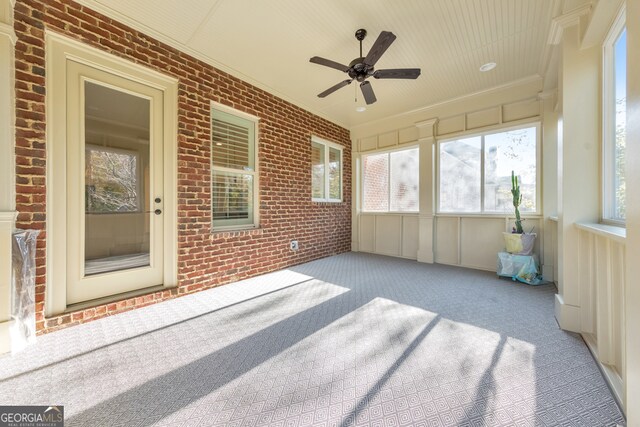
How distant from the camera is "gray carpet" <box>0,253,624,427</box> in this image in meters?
1.28

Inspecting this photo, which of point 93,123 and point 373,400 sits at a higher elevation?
point 93,123

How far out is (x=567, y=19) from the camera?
2.21 meters

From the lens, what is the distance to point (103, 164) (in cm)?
249

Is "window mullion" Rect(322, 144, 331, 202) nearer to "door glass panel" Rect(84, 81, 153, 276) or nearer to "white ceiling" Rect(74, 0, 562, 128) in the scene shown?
"white ceiling" Rect(74, 0, 562, 128)

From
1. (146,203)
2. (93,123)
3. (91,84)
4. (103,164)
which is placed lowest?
(146,203)

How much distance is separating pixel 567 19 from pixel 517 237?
2.56m

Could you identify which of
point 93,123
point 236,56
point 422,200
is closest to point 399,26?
point 236,56

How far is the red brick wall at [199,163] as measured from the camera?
6.68 ft

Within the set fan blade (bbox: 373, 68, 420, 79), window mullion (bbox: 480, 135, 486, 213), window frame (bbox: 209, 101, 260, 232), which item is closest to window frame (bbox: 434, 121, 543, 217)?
window mullion (bbox: 480, 135, 486, 213)

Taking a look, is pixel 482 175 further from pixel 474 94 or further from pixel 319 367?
pixel 319 367

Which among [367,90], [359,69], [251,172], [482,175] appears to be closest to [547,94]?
[482,175]

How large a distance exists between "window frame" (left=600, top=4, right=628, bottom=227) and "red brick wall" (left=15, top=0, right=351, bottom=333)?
3710 mm

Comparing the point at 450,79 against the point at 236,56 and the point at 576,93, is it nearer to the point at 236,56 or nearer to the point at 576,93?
the point at 576,93

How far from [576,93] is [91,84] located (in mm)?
4427
